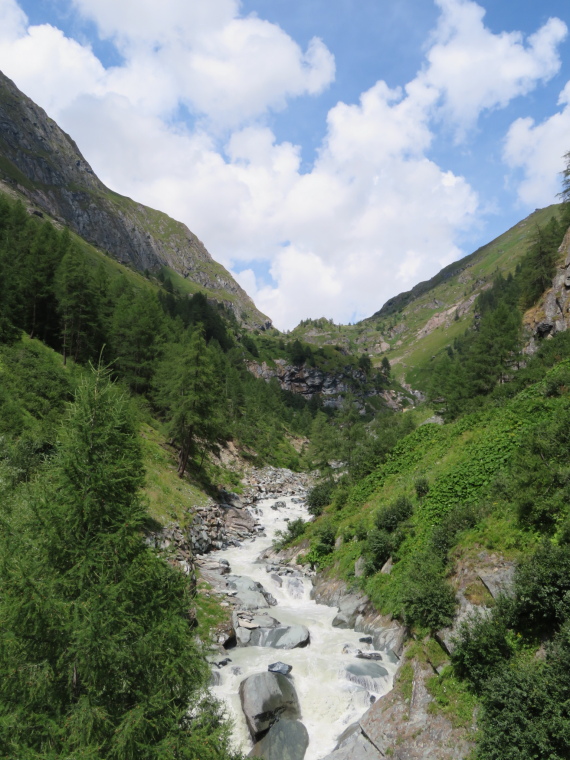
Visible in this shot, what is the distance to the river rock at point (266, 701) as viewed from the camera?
14.0 metres

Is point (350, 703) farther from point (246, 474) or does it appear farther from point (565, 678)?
point (246, 474)

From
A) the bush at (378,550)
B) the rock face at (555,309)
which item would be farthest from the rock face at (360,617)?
the rock face at (555,309)

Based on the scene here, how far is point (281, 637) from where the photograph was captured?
756 inches

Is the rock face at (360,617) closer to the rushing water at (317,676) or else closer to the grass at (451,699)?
the rushing water at (317,676)

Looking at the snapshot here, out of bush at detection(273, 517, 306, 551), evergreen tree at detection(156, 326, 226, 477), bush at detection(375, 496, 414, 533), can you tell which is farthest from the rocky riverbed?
evergreen tree at detection(156, 326, 226, 477)

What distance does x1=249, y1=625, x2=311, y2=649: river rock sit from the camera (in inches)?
736

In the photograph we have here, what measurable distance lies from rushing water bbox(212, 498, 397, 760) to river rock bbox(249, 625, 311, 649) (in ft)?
0.96

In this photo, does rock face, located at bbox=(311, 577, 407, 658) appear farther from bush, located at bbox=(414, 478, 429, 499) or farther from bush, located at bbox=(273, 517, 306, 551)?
bush, located at bbox=(414, 478, 429, 499)

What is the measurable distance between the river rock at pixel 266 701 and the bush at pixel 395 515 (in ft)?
35.2

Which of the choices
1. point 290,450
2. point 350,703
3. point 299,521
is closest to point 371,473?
point 299,521

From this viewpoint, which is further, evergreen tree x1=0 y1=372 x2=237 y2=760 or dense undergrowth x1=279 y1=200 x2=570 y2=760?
dense undergrowth x1=279 y1=200 x2=570 y2=760

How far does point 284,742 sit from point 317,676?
3238 mm

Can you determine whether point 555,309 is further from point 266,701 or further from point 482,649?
point 266,701

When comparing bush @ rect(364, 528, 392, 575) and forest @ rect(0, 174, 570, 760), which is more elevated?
forest @ rect(0, 174, 570, 760)
